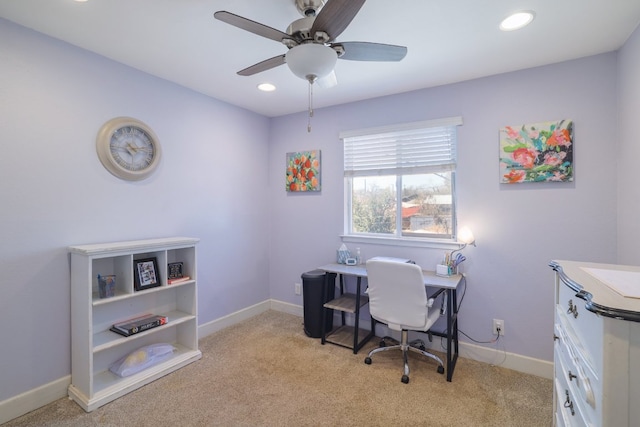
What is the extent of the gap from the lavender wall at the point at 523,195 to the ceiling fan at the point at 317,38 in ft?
4.37

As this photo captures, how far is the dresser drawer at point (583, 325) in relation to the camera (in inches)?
33.3

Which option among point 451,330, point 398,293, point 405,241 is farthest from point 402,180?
point 451,330

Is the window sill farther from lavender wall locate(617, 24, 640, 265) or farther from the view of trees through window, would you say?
lavender wall locate(617, 24, 640, 265)

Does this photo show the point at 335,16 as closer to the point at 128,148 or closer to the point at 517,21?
the point at 517,21

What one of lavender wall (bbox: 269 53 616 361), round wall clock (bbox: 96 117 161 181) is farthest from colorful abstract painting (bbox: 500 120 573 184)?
round wall clock (bbox: 96 117 161 181)

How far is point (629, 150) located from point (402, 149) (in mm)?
1605

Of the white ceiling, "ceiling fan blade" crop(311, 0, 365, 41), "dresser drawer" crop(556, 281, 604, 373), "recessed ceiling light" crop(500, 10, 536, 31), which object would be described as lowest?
"dresser drawer" crop(556, 281, 604, 373)

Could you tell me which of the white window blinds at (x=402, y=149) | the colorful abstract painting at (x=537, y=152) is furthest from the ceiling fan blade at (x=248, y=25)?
the colorful abstract painting at (x=537, y=152)

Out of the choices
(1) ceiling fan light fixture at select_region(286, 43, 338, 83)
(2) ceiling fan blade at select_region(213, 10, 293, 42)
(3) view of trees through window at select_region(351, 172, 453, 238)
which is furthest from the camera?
(3) view of trees through window at select_region(351, 172, 453, 238)

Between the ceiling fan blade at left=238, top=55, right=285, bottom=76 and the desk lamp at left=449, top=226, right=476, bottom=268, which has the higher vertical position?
the ceiling fan blade at left=238, top=55, right=285, bottom=76

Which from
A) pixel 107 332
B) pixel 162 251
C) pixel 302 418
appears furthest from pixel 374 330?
pixel 107 332

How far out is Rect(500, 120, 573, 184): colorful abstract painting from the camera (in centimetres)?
226

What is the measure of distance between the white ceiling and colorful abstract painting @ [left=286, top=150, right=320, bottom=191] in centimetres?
99

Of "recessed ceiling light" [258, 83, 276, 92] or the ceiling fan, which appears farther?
"recessed ceiling light" [258, 83, 276, 92]
